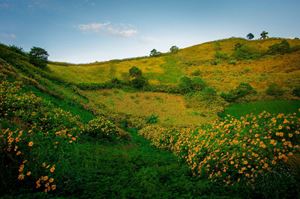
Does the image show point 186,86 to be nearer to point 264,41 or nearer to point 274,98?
point 274,98

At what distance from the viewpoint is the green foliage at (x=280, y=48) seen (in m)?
53.0

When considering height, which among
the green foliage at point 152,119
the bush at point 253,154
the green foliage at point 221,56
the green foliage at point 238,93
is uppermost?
the green foliage at point 221,56

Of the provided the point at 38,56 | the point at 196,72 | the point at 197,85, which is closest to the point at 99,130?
the point at 38,56

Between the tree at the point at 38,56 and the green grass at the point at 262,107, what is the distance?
2706cm

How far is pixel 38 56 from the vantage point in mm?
35281

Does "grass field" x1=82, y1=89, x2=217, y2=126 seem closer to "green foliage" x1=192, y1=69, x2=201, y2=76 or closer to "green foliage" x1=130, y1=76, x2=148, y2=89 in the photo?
"green foliage" x1=130, y1=76, x2=148, y2=89

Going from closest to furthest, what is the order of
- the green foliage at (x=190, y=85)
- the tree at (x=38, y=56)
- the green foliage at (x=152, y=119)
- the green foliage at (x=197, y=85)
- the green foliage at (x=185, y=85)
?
the green foliage at (x=152, y=119) → the tree at (x=38, y=56) → the green foliage at (x=185, y=85) → the green foliage at (x=190, y=85) → the green foliage at (x=197, y=85)

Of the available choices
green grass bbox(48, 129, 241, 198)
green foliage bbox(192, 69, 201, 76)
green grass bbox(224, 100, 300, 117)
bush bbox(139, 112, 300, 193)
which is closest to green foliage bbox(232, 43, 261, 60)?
green foliage bbox(192, 69, 201, 76)

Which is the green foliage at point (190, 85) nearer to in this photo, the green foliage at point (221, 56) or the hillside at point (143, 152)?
the hillside at point (143, 152)

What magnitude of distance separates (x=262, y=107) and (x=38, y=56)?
31.4 meters

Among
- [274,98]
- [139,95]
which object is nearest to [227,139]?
[274,98]

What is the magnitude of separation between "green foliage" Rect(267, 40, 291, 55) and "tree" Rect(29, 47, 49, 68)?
158 feet

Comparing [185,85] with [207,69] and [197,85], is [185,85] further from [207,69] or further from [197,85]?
[207,69]

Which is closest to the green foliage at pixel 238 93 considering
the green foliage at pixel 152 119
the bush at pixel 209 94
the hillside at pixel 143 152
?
the bush at pixel 209 94
